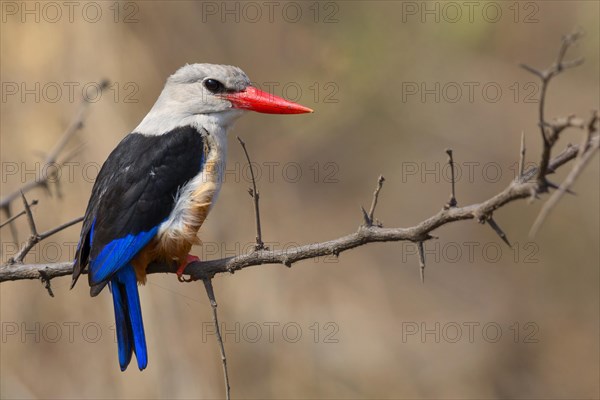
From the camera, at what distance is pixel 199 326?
4953 millimetres

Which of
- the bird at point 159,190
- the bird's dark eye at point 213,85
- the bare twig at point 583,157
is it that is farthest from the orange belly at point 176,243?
the bare twig at point 583,157

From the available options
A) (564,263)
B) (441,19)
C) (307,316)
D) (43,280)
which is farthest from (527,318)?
(43,280)

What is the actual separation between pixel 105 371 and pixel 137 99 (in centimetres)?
156

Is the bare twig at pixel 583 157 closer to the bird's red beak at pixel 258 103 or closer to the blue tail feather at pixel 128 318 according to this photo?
the blue tail feather at pixel 128 318

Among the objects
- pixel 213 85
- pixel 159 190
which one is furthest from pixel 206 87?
pixel 159 190

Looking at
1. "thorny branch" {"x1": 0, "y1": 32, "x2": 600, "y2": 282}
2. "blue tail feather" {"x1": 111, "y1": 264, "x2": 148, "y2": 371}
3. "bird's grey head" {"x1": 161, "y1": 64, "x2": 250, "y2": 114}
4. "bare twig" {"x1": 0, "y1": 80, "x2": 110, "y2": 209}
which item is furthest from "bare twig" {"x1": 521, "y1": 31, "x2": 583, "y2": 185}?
"bird's grey head" {"x1": 161, "y1": 64, "x2": 250, "y2": 114}

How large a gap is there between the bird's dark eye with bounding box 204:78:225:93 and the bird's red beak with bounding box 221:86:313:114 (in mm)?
38

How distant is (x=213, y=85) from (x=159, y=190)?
2.05ft

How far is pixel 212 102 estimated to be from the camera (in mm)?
3703

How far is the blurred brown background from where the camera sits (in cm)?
487

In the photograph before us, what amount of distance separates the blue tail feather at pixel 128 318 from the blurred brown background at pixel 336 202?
132 cm

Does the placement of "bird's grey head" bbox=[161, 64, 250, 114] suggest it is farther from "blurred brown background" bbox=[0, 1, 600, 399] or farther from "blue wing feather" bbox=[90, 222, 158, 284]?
"blurred brown background" bbox=[0, 1, 600, 399]

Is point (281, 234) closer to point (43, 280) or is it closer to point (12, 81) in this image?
point (12, 81)

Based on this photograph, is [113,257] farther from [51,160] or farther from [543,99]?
[543,99]
